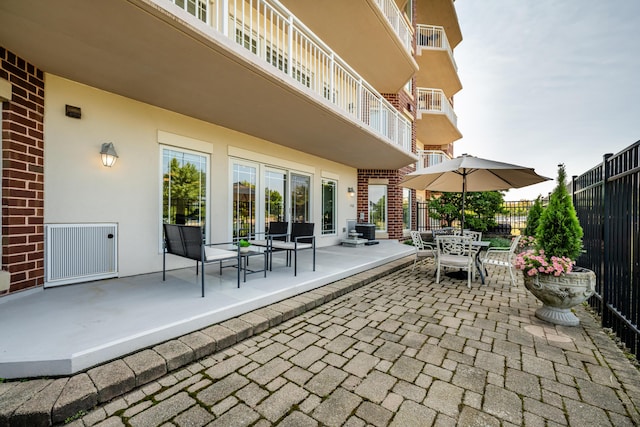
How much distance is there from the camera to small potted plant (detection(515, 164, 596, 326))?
2.99 meters

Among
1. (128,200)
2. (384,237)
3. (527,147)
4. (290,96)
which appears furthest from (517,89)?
(128,200)

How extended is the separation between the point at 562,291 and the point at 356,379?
8.93ft

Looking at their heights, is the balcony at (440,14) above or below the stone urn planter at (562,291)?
above

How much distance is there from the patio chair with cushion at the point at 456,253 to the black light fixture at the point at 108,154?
5.62m

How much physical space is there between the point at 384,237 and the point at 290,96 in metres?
7.51

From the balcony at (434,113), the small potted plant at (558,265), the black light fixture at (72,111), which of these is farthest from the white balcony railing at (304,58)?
the balcony at (434,113)

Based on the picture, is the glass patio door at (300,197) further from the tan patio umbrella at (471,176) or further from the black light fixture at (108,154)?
the black light fixture at (108,154)

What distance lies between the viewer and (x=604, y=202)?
3.11 metres

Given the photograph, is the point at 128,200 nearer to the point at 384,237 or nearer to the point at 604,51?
the point at 384,237

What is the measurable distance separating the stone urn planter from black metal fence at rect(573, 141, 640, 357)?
9.4 inches

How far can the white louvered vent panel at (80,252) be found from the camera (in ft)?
11.7

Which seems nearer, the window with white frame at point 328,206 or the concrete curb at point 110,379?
the concrete curb at point 110,379

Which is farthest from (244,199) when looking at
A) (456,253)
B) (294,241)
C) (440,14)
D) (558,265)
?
(440,14)

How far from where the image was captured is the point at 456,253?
4.99 m
